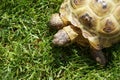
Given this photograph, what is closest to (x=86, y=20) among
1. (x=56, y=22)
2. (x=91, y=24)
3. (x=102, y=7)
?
(x=91, y=24)

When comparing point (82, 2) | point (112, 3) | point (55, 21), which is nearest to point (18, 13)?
point (55, 21)

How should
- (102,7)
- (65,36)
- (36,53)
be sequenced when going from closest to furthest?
(102,7), (65,36), (36,53)

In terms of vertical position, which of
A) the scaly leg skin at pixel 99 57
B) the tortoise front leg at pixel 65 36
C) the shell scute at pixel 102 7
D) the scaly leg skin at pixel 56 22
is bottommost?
the scaly leg skin at pixel 99 57

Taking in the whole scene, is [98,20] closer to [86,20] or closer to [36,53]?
[86,20]

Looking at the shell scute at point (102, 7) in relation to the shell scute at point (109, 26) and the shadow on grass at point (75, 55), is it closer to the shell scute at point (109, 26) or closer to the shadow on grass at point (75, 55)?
the shell scute at point (109, 26)

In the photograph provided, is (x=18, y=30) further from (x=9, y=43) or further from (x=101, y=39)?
(x=101, y=39)

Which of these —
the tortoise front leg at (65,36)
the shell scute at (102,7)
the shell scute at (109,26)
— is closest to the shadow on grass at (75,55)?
Answer: the tortoise front leg at (65,36)
